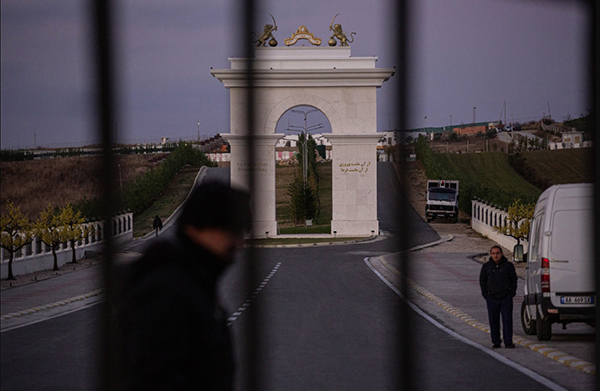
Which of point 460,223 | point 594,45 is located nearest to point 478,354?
point 594,45

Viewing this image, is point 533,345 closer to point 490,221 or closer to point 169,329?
point 169,329

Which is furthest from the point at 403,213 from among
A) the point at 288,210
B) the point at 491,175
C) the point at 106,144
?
the point at 491,175

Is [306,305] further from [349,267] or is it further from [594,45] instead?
[594,45]

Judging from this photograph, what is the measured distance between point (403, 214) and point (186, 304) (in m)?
0.67

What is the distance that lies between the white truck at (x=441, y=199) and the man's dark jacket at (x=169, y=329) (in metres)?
36.8

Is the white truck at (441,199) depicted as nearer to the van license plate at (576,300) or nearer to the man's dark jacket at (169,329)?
the van license plate at (576,300)

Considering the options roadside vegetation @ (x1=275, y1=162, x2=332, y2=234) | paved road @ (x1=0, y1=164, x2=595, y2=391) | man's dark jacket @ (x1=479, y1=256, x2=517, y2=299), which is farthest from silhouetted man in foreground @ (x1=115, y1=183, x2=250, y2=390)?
roadside vegetation @ (x1=275, y1=162, x2=332, y2=234)

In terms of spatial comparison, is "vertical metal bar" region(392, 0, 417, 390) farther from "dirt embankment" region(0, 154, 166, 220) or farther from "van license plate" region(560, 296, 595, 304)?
"van license plate" region(560, 296, 595, 304)

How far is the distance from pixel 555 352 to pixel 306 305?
6.00m

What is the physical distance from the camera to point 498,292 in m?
9.70

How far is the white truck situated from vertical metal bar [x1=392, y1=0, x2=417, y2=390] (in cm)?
3663

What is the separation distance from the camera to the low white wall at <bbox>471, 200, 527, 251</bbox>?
89.5 feet

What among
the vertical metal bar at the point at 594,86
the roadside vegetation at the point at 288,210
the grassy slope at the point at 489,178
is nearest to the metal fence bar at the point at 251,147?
the vertical metal bar at the point at 594,86

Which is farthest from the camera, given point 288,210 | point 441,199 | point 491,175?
point 441,199
